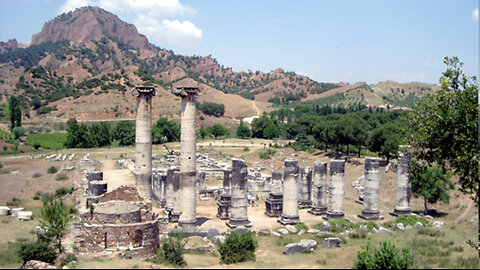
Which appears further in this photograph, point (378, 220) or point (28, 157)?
point (28, 157)

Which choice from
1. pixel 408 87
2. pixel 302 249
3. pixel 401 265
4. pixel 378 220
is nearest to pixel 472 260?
pixel 401 265

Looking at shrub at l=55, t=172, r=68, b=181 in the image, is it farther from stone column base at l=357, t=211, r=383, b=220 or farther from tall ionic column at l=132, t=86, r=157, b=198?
stone column base at l=357, t=211, r=383, b=220

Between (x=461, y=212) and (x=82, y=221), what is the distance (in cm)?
2488

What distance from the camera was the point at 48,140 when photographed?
218ft

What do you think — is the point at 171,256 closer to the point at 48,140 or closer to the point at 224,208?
the point at 224,208

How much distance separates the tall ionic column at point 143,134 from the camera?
72.4 ft

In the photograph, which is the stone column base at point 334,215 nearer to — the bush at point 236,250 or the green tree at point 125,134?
the bush at point 236,250

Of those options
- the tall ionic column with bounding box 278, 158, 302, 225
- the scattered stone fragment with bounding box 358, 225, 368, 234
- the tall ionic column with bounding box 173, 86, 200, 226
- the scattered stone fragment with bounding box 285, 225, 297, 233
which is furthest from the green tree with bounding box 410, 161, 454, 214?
the tall ionic column with bounding box 173, 86, 200, 226

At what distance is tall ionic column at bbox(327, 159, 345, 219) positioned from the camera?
25766 millimetres

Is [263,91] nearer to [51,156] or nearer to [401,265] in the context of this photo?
[51,156]

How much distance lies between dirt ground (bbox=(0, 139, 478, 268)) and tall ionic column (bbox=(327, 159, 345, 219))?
977 millimetres

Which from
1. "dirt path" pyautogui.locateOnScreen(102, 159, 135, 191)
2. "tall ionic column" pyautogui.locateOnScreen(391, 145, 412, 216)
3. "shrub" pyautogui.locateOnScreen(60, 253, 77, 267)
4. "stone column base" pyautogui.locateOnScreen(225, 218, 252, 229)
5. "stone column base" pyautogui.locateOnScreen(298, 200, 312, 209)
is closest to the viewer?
"shrub" pyautogui.locateOnScreen(60, 253, 77, 267)

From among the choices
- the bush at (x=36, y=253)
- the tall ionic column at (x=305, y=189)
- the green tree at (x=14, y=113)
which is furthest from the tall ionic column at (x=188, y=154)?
the green tree at (x=14, y=113)

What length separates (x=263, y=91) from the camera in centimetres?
17150
